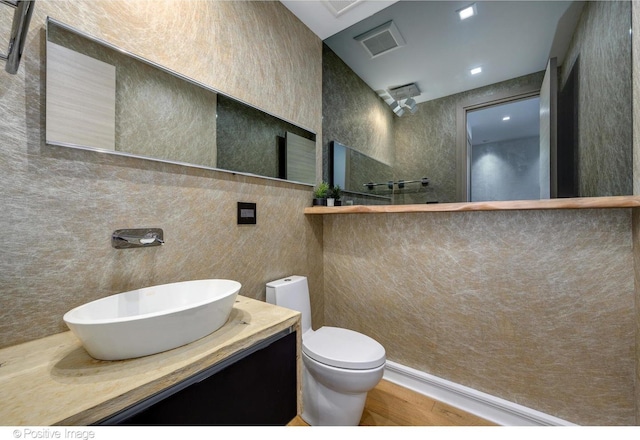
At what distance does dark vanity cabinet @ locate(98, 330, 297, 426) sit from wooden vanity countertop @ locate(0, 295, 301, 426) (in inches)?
1.1

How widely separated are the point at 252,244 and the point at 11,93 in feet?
3.39

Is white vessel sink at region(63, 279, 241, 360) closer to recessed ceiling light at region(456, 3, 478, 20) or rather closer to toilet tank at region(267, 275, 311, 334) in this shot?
toilet tank at region(267, 275, 311, 334)

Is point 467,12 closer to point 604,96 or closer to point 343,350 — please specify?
point 604,96

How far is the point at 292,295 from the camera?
1525mm

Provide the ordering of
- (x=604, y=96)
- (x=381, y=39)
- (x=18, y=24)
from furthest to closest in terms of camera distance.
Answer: (x=381, y=39) → (x=604, y=96) → (x=18, y=24)

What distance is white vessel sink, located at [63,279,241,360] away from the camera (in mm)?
591

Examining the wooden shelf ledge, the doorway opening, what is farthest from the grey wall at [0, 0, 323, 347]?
the doorway opening

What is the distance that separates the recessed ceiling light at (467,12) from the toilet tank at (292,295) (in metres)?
1.90

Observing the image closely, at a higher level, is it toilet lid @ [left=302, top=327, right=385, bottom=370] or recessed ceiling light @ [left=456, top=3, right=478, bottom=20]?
recessed ceiling light @ [left=456, top=3, right=478, bottom=20]

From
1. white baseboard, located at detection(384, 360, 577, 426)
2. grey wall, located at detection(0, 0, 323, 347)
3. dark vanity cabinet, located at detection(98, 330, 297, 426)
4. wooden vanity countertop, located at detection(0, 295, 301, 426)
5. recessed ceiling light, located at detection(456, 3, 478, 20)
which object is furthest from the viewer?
recessed ceiling light, located at detection(456, 3, 478, 20)

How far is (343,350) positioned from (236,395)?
64 cm

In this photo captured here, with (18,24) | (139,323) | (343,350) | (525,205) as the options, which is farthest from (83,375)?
(525,205)

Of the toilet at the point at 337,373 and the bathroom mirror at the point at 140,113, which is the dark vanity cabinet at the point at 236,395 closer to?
the toilet at the point at 337,373
